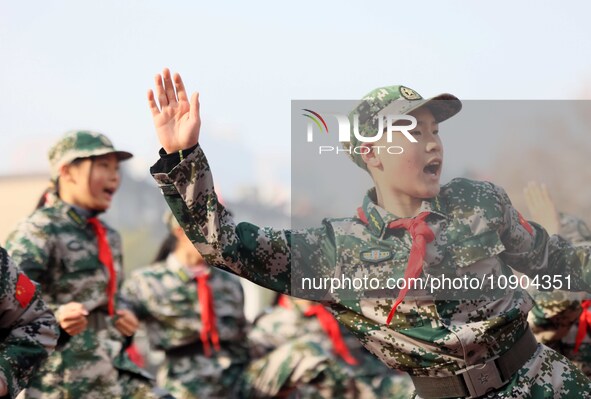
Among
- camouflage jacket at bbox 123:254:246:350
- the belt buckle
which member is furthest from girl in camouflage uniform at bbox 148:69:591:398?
camouflage jacket at bbox 123:254:246:350

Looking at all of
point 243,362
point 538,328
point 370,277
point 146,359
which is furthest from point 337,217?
point 146,359

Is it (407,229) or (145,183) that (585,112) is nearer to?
(407,229)

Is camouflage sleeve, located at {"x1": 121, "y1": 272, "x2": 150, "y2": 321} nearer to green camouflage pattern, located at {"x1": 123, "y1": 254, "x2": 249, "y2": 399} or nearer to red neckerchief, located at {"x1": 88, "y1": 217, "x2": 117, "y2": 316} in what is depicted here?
green camouflage pattern, located at {"x1": 123, "y1": 254, "x2": 249, "y2": 399}

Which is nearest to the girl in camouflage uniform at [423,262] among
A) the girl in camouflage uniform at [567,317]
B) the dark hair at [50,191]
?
the girl in camouflage uniform at [567,317]

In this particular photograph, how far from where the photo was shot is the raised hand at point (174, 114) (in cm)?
407

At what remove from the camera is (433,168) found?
4.45 meters

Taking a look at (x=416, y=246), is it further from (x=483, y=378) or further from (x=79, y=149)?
(x=79, y=149)

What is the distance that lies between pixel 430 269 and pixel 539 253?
49cm

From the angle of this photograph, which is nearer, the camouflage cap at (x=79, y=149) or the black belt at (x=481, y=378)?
the black belt at (x=481, y=378)

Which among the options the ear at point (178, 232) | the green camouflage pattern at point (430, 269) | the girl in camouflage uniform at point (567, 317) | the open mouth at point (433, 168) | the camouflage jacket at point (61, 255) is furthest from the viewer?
the ear at point (178, 232)

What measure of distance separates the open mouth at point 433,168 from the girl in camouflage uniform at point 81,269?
2.76m

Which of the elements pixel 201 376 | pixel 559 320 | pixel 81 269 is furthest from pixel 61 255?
pixel 559 320

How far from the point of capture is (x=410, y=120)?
175 inches

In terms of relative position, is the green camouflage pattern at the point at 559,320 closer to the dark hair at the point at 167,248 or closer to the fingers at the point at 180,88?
the fingers at the point at 180,88
